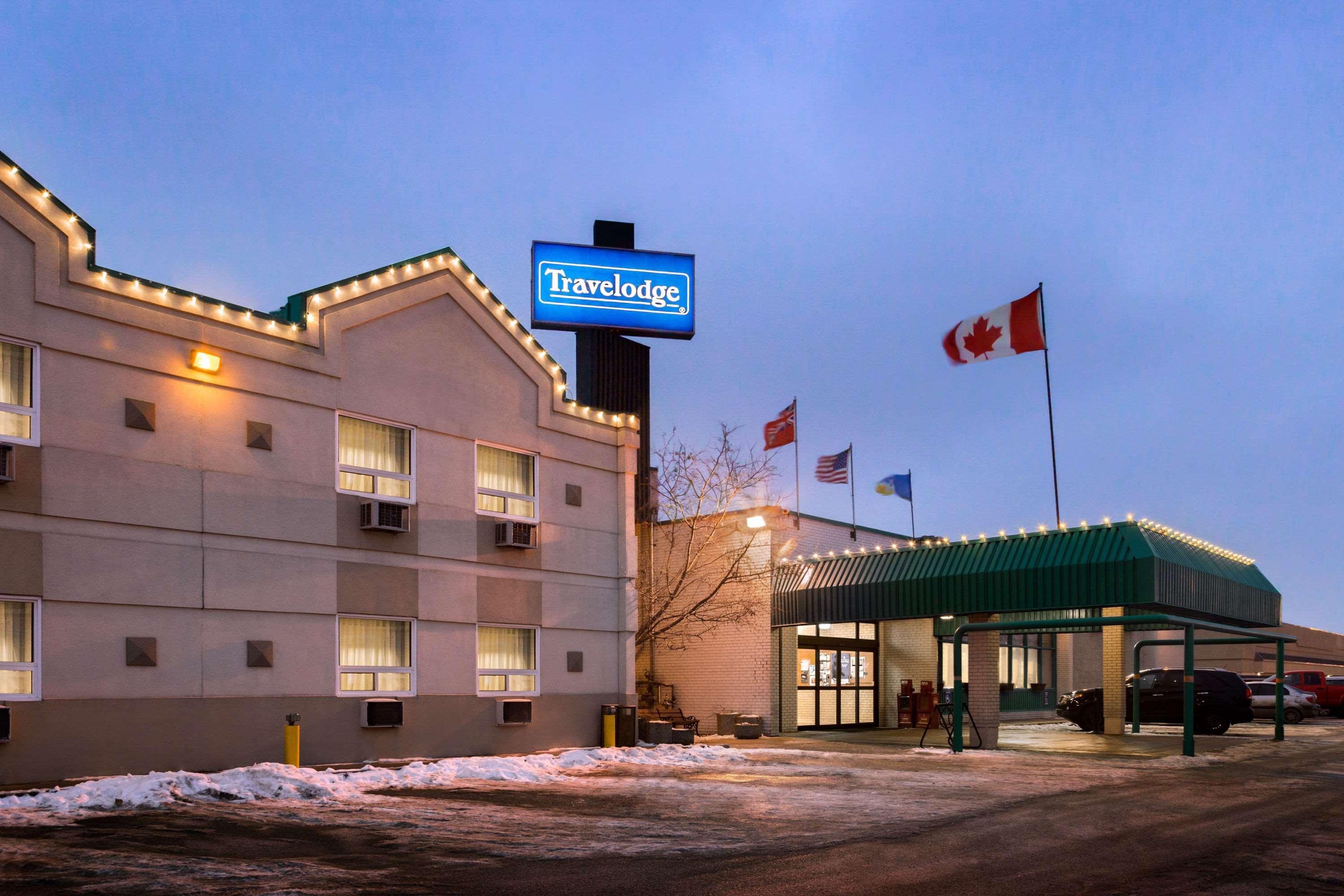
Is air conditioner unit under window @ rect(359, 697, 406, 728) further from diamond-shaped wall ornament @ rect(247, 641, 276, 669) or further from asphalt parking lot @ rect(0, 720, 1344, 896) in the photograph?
asphalt parking lot @ rect(0, 720, 1344, 896)

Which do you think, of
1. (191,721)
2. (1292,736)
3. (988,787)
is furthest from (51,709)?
(1292,736)

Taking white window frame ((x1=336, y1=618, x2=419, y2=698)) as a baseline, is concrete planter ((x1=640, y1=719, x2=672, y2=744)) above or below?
below

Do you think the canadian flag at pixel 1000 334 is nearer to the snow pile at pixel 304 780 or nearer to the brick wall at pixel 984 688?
the brick wall at pixel 984 688

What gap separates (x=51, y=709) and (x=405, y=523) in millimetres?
6274

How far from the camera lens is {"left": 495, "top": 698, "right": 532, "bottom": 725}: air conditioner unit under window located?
21203mm

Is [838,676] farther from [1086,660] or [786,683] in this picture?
[1086,660]

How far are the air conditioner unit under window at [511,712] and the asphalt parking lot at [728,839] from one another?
9.89 feet

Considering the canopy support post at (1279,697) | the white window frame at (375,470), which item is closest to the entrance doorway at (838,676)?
the canopy support post at (1279,697)

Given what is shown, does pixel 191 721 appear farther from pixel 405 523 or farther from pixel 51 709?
pixel 405 523

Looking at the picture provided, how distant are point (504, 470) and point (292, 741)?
6.83m

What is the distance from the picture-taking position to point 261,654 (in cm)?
1748

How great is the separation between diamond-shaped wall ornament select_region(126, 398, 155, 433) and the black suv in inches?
990

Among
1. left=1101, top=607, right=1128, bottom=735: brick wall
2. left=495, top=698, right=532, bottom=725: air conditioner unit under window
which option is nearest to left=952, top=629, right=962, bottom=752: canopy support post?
left=1101, top=607, right=1128, bottom=735: brick wall

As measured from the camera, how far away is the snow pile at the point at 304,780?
539 inches
